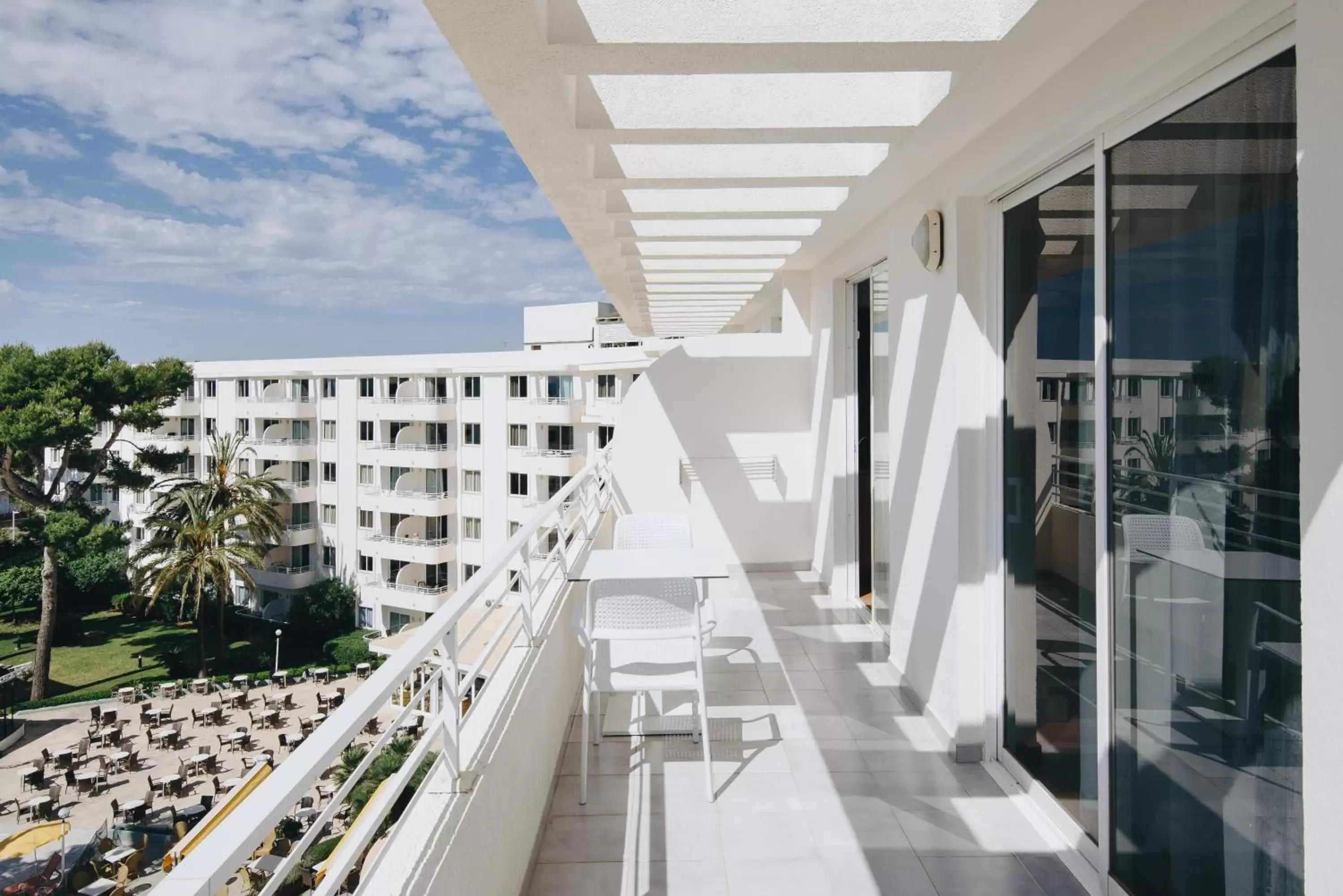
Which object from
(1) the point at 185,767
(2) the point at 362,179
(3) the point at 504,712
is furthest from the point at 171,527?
(2) the point at 362,179

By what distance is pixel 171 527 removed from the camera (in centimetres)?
2548

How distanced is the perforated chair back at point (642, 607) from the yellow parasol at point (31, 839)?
40.0ft

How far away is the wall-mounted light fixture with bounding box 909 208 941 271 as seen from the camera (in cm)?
408

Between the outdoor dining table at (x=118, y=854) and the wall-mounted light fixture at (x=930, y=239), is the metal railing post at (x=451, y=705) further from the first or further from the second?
the outdoor dining table at (x=118, y=854)

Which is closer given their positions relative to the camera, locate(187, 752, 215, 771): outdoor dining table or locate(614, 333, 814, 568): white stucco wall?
locate(614, 333, 814, 568): white stucco wall

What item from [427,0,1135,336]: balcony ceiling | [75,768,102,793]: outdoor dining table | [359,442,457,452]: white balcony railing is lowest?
[75,768,102,793]: outdoor dining table

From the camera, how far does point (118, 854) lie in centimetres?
1219

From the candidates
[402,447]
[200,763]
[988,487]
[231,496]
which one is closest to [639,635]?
[988,487]

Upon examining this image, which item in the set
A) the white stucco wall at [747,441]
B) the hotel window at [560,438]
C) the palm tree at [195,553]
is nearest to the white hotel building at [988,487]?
the white stucco wall at [747,441]

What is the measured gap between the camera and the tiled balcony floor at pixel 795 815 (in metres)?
2.99

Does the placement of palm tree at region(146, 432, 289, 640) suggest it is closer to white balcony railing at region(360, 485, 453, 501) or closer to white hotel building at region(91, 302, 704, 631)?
white hotel building at region(91, 302, 704, 631)

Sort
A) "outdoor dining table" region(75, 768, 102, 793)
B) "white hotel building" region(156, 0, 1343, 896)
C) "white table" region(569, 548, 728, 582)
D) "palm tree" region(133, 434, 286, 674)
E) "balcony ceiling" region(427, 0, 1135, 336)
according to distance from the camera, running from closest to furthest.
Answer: "white hotel building" region(156, 0, 1343, 896) < "balcony ceiling" region(427, 0, 1135, 336) < "white table" region(569, 548, 728, 582) < "outdoor dining table" region(75, 768, 102, 793) < "palm tree" region(133, 434, 286, 674)

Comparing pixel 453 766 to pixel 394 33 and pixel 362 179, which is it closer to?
pixel 394 33

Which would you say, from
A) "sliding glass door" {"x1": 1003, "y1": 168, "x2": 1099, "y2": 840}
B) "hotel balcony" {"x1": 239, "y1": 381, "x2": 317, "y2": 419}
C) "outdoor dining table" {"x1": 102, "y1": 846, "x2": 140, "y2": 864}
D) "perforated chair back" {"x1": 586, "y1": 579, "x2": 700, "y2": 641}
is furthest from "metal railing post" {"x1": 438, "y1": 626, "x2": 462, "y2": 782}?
"hotel balcony" {"x1": 239, "y1": 381, "x2": 317, "y2": 419}
